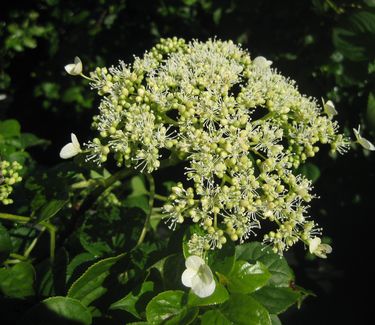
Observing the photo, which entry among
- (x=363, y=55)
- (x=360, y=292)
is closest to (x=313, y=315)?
(x=360, y=292)

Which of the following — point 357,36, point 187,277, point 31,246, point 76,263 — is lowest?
point 31,246

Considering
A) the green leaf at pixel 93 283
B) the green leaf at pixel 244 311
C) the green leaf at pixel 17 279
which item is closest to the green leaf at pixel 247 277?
the green leaf at pixel 244 311

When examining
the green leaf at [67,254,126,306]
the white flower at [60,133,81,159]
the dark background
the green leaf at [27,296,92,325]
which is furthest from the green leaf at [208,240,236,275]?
the dark background

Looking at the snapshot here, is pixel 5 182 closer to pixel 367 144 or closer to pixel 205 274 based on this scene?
pixel 205 274

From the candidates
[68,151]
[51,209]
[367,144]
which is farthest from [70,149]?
[367,144]

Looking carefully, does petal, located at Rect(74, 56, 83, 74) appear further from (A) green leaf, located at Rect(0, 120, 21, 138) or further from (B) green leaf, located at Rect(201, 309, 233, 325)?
(B) green leaf, located at Rect(201, 309, 233, 325)

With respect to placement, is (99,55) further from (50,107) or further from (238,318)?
(238,318)
